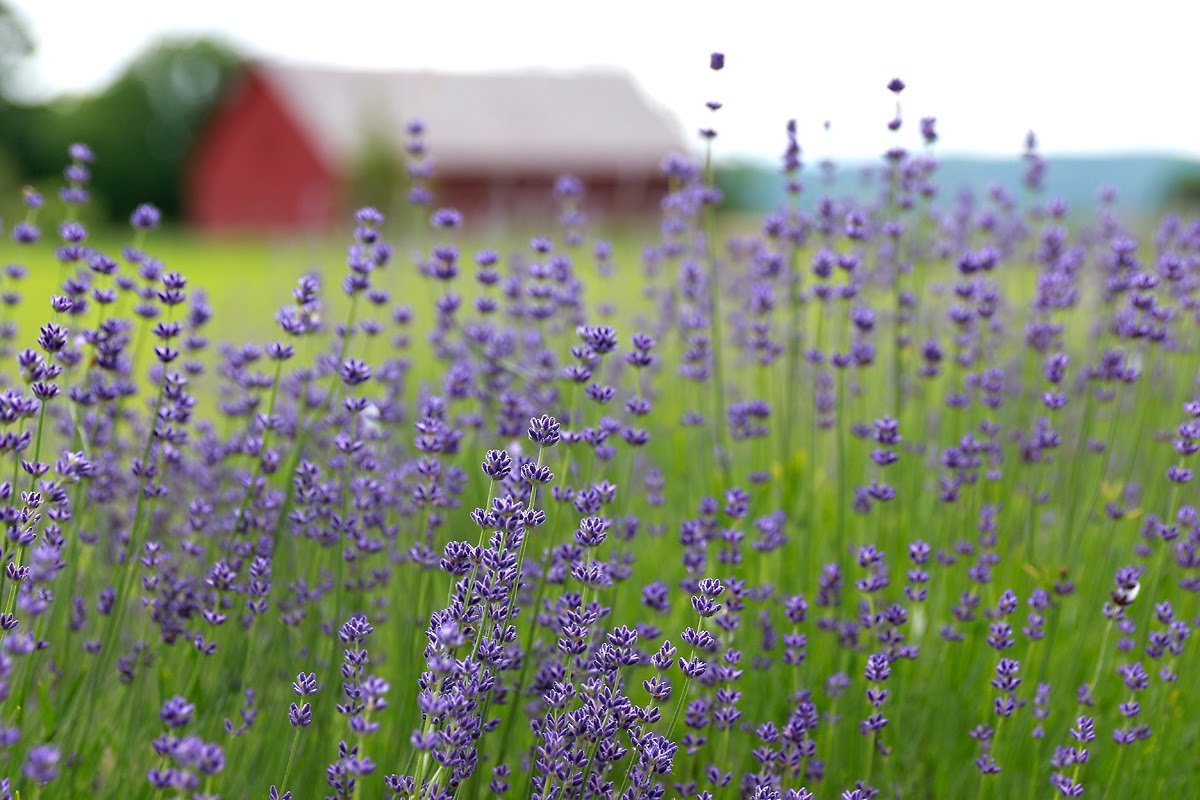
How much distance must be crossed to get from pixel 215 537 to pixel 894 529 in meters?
2.25

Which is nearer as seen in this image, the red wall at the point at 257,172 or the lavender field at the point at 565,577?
the lavender field at the point at 565,577

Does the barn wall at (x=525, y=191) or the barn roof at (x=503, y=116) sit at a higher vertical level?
the barn roof at (x=503, y=116)

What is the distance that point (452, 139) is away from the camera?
33938mm

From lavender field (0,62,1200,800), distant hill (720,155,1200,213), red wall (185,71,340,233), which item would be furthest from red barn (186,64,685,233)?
lavender field (0,62,1200,800)

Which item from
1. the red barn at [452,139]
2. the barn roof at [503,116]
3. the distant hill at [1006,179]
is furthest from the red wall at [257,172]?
the distant hill at [1006,179]

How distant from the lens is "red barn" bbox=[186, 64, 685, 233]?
1347 inches

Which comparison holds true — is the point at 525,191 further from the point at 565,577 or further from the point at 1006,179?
the point at 565,577

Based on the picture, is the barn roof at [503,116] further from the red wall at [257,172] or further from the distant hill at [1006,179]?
the distant hill at [1006,179]

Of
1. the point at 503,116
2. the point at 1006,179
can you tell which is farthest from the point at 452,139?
the point at 1006,179

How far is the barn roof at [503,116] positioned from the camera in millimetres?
34156

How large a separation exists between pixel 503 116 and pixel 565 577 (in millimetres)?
34669

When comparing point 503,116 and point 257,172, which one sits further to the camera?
point 257,172

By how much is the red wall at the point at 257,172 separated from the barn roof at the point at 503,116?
35.4 inches

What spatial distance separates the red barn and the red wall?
4 cm
